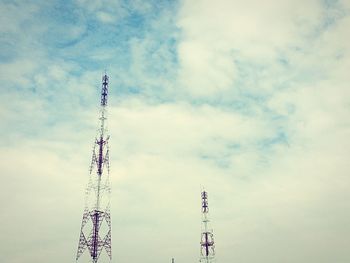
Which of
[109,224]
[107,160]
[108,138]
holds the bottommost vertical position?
[109,224]

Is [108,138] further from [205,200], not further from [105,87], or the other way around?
[205,200]

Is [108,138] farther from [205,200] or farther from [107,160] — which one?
[205,200]

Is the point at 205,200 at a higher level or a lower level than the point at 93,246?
higher

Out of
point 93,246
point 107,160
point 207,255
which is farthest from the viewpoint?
point 207,255

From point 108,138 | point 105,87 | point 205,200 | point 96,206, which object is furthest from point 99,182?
point 205,200

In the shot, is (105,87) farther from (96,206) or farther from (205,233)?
(205,233)

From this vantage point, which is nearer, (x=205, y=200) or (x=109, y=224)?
(x=109, y=224)

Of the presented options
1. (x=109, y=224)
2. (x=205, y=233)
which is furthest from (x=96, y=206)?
(x=205, y=233)

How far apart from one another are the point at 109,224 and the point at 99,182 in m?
7.31

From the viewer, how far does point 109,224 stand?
191 feet

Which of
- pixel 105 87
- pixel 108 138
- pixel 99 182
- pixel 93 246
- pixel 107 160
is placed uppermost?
pixel 105 87

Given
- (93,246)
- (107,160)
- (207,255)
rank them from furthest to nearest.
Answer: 1. (207,255)
2. (107,160)
3. (93,246)

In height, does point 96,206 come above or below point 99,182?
below

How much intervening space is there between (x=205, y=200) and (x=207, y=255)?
12651mm
